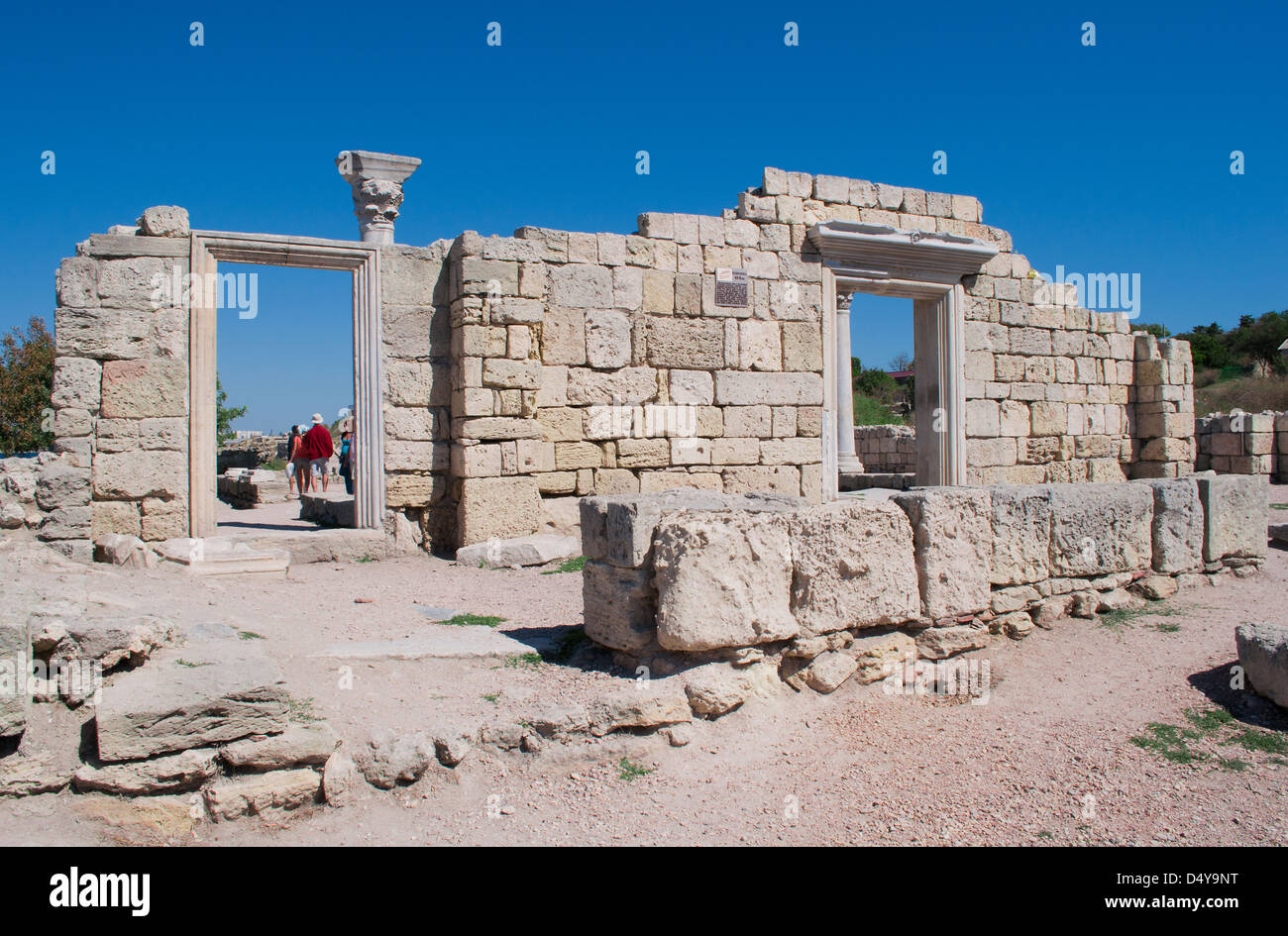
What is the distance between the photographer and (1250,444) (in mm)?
14836

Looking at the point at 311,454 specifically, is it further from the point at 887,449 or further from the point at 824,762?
the point at 824,762

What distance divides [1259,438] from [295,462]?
638 inches

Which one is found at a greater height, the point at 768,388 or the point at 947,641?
the point at 768,388

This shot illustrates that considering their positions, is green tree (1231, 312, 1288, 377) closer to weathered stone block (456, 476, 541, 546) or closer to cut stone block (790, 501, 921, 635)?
weathered stone block (456, 476, 541, 546)

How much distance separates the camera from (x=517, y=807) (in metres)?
3.62

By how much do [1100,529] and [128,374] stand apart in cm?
771

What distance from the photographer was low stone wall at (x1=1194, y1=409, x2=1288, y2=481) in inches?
584

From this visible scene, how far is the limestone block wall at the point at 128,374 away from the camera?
7305mm

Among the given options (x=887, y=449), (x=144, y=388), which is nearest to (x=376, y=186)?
(x=144, y=388)

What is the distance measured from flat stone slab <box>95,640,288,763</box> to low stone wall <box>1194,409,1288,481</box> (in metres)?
16.1

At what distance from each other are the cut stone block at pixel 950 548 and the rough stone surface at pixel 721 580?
945 mm

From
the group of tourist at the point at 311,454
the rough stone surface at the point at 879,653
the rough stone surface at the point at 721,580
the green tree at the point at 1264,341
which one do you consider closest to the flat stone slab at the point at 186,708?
the rough stone surface at the point at 721,580

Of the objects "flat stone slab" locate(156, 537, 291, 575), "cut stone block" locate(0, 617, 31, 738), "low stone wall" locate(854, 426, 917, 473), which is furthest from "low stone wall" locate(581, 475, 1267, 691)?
"low stone wall" locate(854, 426, 917, 473)
